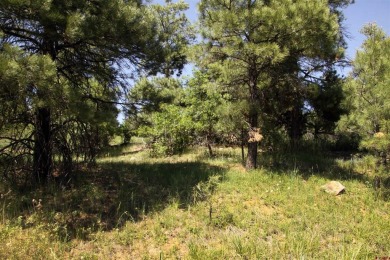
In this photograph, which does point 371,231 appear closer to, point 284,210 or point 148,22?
point 284,210

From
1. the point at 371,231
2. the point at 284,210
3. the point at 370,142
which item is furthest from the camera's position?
the point at 370,142

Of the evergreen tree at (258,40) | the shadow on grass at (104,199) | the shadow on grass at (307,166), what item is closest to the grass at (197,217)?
the shadow on grass at (104,199)

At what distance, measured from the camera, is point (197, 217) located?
6.70 metres

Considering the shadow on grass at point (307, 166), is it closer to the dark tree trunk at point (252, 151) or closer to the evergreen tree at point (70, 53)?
the dark tree trunk at point (252, 151)

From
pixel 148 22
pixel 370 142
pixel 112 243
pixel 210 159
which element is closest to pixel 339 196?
pixel 370 142

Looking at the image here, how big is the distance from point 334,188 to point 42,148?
23.5 ft

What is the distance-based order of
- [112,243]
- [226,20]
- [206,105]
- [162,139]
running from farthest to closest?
1. [162,139]
2. [206,105]
3. [226,20]
4. [112,243]

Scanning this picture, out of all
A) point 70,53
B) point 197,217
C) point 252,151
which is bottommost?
point 197,217

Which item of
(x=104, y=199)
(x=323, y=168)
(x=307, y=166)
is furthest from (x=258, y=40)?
(x=104, y=199)

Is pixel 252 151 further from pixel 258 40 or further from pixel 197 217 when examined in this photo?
pixel 197 217

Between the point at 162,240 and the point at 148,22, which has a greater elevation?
the point at 148,22

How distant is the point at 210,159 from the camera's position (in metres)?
11.9

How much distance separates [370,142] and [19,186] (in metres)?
8.34

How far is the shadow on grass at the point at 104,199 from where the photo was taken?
19.8ft
